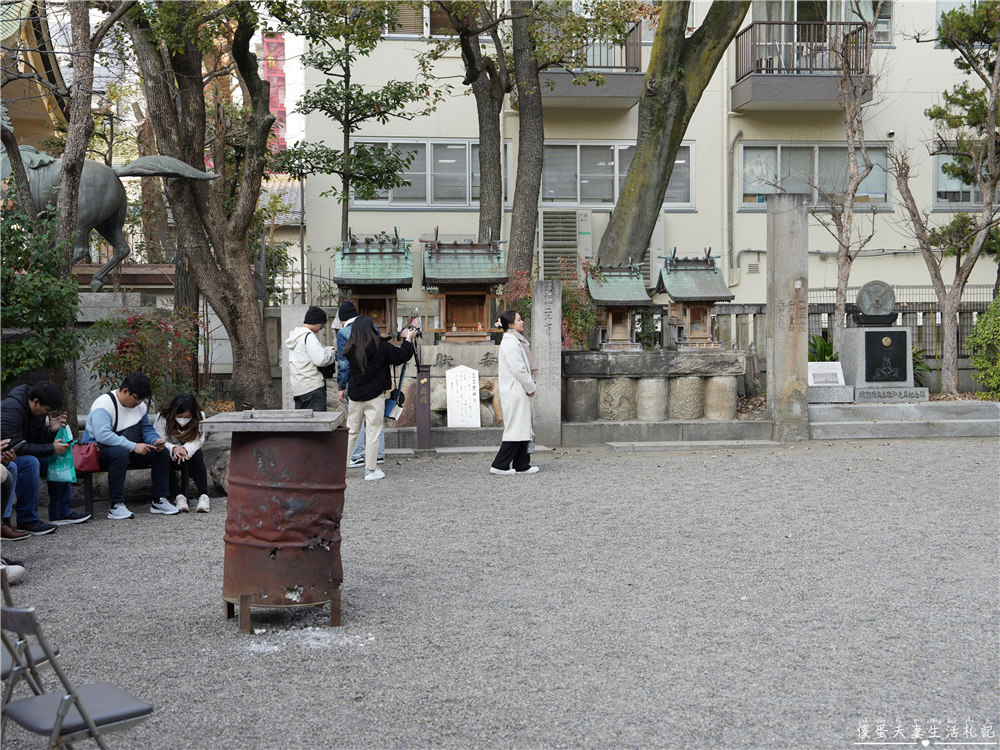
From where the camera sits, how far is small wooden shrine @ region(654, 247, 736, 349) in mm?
12883

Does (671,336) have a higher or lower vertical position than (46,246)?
lower

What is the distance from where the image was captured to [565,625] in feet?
15.9

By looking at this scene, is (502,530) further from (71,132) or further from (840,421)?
(840,421)

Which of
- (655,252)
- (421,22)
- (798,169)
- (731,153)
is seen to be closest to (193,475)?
(655,252)

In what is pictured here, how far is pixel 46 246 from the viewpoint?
862cm

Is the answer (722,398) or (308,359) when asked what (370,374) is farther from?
(722,398)

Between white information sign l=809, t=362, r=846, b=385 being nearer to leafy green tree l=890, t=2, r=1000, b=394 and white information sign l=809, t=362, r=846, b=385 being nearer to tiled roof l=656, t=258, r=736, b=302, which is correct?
tiled roof l=656, t=258, r=736, b=302

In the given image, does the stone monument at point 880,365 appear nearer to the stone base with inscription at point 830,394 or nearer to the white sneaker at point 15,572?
the stone base with inscription at point 830,394

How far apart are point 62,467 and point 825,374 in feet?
34.4

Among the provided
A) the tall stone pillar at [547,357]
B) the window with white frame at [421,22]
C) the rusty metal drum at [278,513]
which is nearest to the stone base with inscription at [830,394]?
the tall stone pillar at [547,357]

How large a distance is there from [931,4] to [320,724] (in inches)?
843

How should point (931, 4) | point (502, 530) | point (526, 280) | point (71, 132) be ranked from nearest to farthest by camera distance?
point (502, 530) → point (71, 132) → point (526, 280) → point (931, 4)

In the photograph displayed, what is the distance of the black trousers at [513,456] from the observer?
32.6ft

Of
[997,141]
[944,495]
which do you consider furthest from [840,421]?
[997,141]
